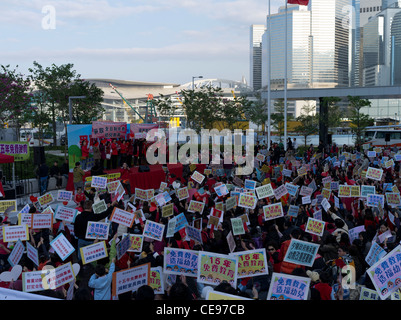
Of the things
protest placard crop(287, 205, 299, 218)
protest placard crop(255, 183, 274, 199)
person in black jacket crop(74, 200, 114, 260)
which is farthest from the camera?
protest placard crop(255, 183, 274, 199)

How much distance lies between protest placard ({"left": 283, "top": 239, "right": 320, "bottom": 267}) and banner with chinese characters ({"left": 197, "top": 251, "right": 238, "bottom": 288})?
125 centimetres

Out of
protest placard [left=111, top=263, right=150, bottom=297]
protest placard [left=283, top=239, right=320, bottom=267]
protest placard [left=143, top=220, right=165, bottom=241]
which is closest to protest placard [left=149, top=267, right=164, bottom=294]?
protest placard [left=111, top=263, right=150, bottom=297]

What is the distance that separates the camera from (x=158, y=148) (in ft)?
87.2

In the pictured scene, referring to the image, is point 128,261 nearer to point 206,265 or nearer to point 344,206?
point 206,265

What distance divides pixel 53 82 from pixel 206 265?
98.4 feet

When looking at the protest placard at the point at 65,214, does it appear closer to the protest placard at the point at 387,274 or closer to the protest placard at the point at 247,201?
the protest placard at the point at 247,201

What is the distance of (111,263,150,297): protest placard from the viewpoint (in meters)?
5.84

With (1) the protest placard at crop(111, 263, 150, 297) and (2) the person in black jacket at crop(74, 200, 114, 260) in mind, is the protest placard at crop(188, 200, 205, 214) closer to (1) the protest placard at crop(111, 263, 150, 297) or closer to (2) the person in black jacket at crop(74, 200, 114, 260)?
(2) the person in black jacket at crop(74, 200, 114, 260)

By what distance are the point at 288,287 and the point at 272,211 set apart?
4.77 m

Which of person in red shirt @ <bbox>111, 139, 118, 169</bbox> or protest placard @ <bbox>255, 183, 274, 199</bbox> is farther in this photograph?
person in red shirt @ <bbox>111, 139, 118, 169</bbox>

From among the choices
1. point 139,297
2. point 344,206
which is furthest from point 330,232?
point 139,297

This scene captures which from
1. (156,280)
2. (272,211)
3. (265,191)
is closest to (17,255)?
(156,280)

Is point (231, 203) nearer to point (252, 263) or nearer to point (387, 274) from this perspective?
point (252, 263)

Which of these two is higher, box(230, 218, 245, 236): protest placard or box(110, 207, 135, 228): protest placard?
box(110, 207, 135, 228): protest placard
